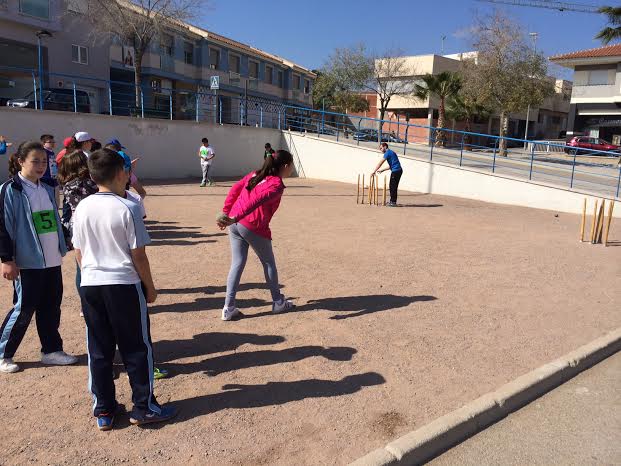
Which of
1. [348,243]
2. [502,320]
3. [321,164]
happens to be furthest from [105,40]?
[502,320]

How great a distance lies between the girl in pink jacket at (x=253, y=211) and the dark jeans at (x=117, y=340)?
67.6 inches

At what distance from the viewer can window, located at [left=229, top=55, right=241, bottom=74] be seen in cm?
4001

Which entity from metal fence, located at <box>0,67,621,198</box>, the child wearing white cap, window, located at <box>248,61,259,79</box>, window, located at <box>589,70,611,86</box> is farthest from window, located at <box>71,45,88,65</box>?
window, located at <box>589,70,611,86</box>

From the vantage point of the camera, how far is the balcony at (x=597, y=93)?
37781 millimetres

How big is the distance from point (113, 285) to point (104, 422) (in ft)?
2.81

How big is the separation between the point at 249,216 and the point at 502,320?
275 centimetres

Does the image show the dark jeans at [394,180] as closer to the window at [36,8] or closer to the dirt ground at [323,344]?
the dirt ground at [323,344]

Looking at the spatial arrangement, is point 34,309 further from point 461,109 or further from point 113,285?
point 461,109

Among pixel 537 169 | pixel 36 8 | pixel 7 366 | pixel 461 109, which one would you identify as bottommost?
A: pixel 7 366

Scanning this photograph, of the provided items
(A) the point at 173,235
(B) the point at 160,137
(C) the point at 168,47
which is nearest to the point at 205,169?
(B) the point at 160,137

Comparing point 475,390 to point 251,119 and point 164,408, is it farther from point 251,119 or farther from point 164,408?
point 251,119

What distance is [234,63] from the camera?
40.5m

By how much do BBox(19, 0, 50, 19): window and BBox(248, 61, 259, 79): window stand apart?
18.3 meters

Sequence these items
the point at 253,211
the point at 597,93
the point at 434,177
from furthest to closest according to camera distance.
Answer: the point at 597,93 < the point at 434,177 < the point at 253,211
